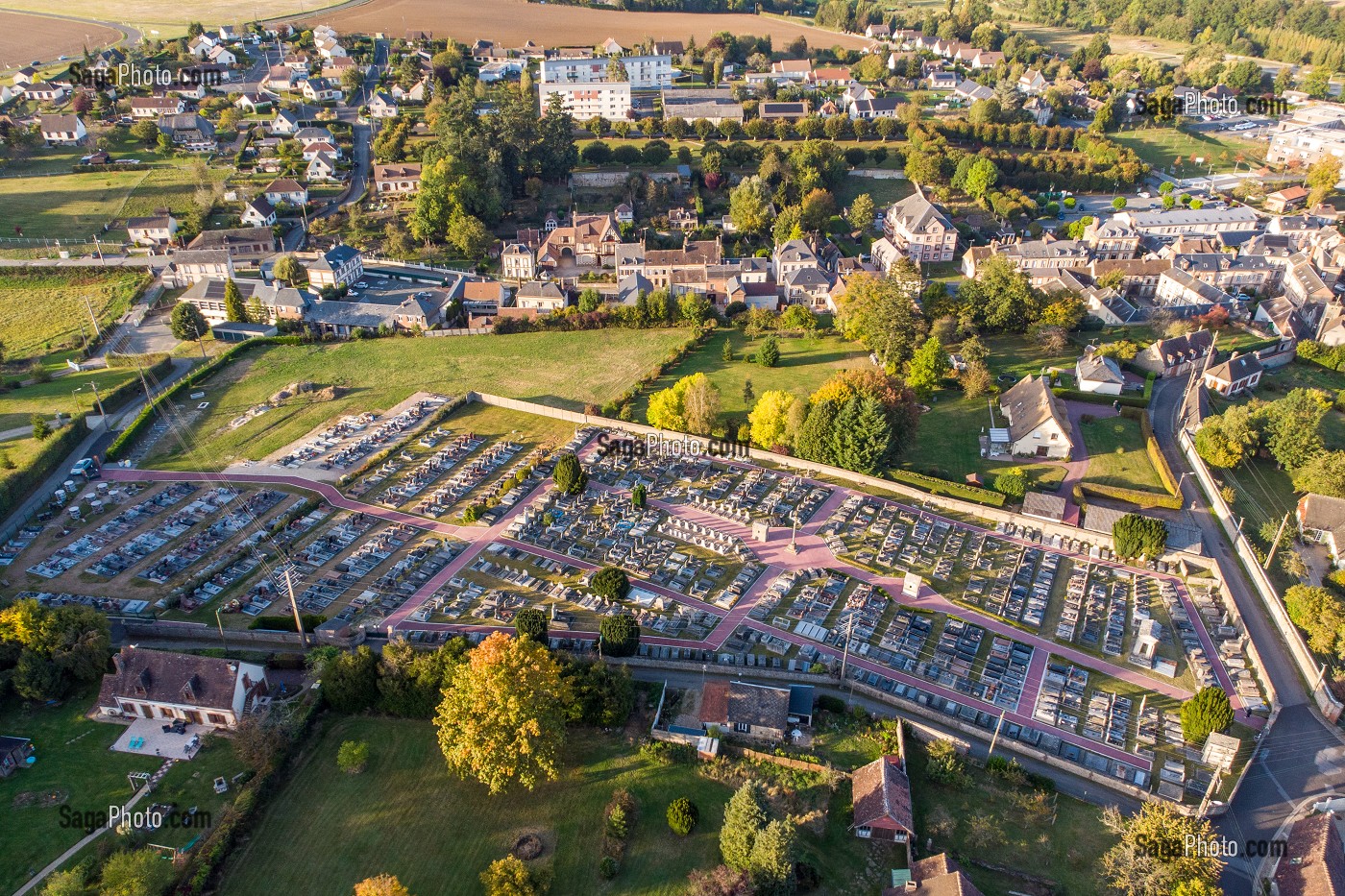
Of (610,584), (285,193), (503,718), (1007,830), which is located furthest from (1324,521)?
(285,193)

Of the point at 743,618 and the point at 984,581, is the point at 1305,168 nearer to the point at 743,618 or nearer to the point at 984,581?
the point at 984,581

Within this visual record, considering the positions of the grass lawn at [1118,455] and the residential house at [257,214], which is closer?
the grass lawn at [1118,455]

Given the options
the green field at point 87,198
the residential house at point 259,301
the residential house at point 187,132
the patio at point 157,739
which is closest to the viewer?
the patio at point 157,739

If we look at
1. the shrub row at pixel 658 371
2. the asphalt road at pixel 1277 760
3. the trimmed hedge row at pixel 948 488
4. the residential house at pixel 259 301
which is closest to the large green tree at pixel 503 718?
the asphalt road at pixel 1277 760

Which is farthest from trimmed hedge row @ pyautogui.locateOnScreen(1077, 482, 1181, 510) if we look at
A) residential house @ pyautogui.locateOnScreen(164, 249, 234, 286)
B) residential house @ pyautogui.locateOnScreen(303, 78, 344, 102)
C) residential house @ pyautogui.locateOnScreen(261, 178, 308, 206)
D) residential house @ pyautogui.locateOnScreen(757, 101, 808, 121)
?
residential house @ pyautogui.locateOnScreen(303, 78, 344, 102)

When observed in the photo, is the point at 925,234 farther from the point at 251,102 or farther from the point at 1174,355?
the point at 251,102

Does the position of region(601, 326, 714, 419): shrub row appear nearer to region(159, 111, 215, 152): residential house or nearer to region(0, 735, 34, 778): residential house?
region(0, 735, 34, 778): residential house

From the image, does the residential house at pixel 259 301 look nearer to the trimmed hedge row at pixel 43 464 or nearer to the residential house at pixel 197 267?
the residential house at pixel 197 267
